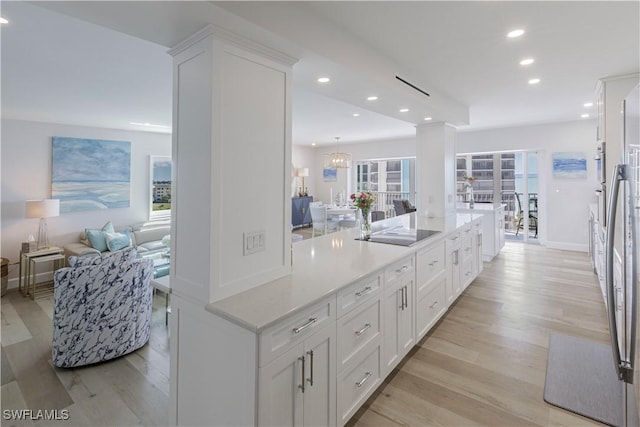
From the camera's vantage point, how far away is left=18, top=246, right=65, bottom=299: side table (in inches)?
169

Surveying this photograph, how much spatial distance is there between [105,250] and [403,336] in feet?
15.6

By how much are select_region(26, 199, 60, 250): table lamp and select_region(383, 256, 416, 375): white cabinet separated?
508cm

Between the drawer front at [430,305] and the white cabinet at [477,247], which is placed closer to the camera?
the drawer front at [430,305]

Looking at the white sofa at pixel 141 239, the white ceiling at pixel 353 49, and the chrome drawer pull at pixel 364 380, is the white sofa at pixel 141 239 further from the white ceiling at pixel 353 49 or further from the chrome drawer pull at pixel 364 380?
the chrome drawer pull at pixel 364 380

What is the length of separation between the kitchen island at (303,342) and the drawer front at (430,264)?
125mm

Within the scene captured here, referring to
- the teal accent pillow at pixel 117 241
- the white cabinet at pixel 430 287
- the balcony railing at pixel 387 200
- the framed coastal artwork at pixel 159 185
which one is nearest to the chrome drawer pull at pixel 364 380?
the white cabinet at pixel 430 287

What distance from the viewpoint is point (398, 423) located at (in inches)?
73.7

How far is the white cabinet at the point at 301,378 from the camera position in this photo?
1304mm

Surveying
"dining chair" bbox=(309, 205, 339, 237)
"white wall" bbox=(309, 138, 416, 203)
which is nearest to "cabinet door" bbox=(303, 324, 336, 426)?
"dining chair" bbox=(309, 205, 339, 237)

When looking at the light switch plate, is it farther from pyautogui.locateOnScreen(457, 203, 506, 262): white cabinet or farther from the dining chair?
the dining chair

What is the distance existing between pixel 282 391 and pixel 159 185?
587cm

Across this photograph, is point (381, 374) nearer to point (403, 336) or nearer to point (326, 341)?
point (403, 336)

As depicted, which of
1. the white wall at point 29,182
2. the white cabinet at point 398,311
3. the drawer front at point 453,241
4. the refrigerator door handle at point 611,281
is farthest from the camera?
the white wall at point 29,182

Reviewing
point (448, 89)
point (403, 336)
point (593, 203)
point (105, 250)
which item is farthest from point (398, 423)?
point (593, 203)
